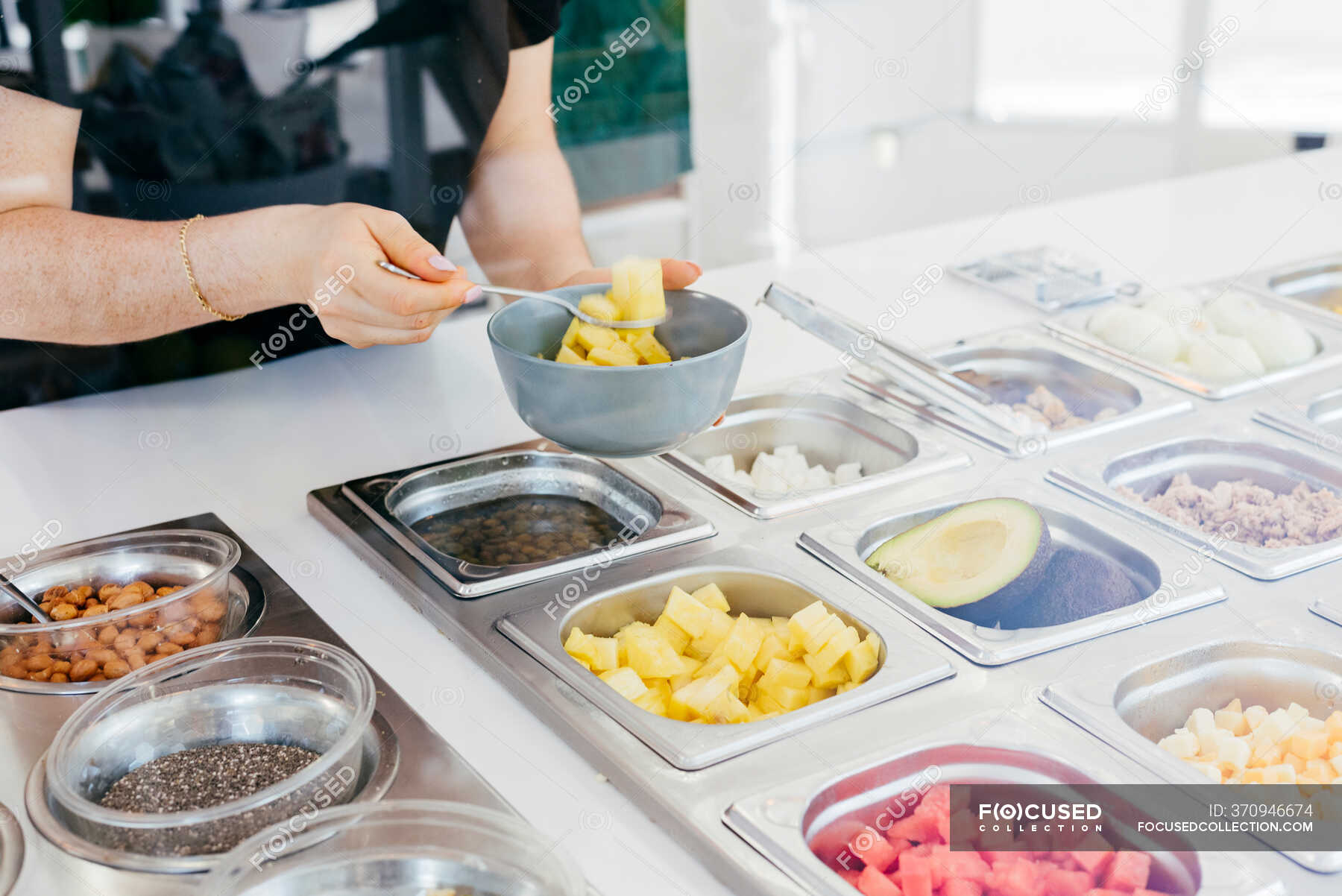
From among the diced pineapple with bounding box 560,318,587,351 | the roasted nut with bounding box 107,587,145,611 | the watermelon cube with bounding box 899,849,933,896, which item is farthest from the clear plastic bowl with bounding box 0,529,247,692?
the watermelon cube with bounding box 899,849,933,896

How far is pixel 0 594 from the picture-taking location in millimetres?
1125

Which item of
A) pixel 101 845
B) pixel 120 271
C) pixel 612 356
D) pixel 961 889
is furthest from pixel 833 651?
pixel 120 271

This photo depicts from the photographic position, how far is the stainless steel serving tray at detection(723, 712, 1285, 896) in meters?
0.79

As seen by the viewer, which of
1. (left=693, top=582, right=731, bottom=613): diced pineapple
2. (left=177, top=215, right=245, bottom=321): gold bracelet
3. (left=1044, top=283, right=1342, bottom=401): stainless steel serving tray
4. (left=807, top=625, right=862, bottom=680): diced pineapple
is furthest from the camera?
(left=1044, top=283, right=1342, bottom=401): stainless steel serving tray

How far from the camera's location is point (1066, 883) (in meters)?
0.83

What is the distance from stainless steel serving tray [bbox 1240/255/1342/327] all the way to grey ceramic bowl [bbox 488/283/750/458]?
1.18 m

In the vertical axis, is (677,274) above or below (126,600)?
above

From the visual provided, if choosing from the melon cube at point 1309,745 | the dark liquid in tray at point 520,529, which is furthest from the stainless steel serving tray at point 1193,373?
the dark liquid in tray at point 520,529

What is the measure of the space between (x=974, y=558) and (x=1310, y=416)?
0.63 meters

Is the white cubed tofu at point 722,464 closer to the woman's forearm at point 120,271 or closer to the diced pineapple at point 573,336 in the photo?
the diced pineapple at point 573,336

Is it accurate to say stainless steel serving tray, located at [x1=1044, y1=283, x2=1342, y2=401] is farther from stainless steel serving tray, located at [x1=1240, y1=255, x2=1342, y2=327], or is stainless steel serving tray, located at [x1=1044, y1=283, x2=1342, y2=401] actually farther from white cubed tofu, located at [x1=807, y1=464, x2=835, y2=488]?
white cubed tofu, located at [x1=807, y1=464, x2=835, y2=488]

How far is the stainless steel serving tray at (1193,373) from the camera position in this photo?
5.15 feet

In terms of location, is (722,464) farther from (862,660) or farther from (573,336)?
(862,660)

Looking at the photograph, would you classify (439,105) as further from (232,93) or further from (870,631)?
(870,631)
